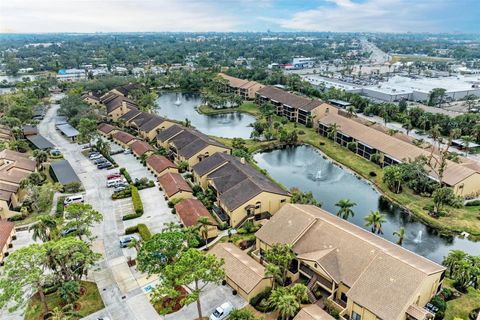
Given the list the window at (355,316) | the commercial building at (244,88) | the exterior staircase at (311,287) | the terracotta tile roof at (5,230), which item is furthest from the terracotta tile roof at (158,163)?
the commercial building at (244,88)

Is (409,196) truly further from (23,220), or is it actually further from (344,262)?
(23,220)

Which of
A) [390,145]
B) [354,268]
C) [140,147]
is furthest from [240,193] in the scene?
[390,145]

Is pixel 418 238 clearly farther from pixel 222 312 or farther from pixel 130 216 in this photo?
pixel 130 216

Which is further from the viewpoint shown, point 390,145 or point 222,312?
point 390,145

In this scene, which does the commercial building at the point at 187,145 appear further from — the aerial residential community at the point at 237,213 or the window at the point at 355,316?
the window at the point at 355,316

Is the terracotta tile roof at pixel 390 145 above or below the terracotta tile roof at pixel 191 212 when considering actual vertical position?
above

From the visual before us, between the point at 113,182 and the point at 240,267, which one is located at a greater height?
the point at 240,267

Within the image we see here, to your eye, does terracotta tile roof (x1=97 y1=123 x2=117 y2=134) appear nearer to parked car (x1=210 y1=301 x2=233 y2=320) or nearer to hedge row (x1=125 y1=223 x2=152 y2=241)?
hedge row (x1=125 y1=223 x2=152 y2=241)
